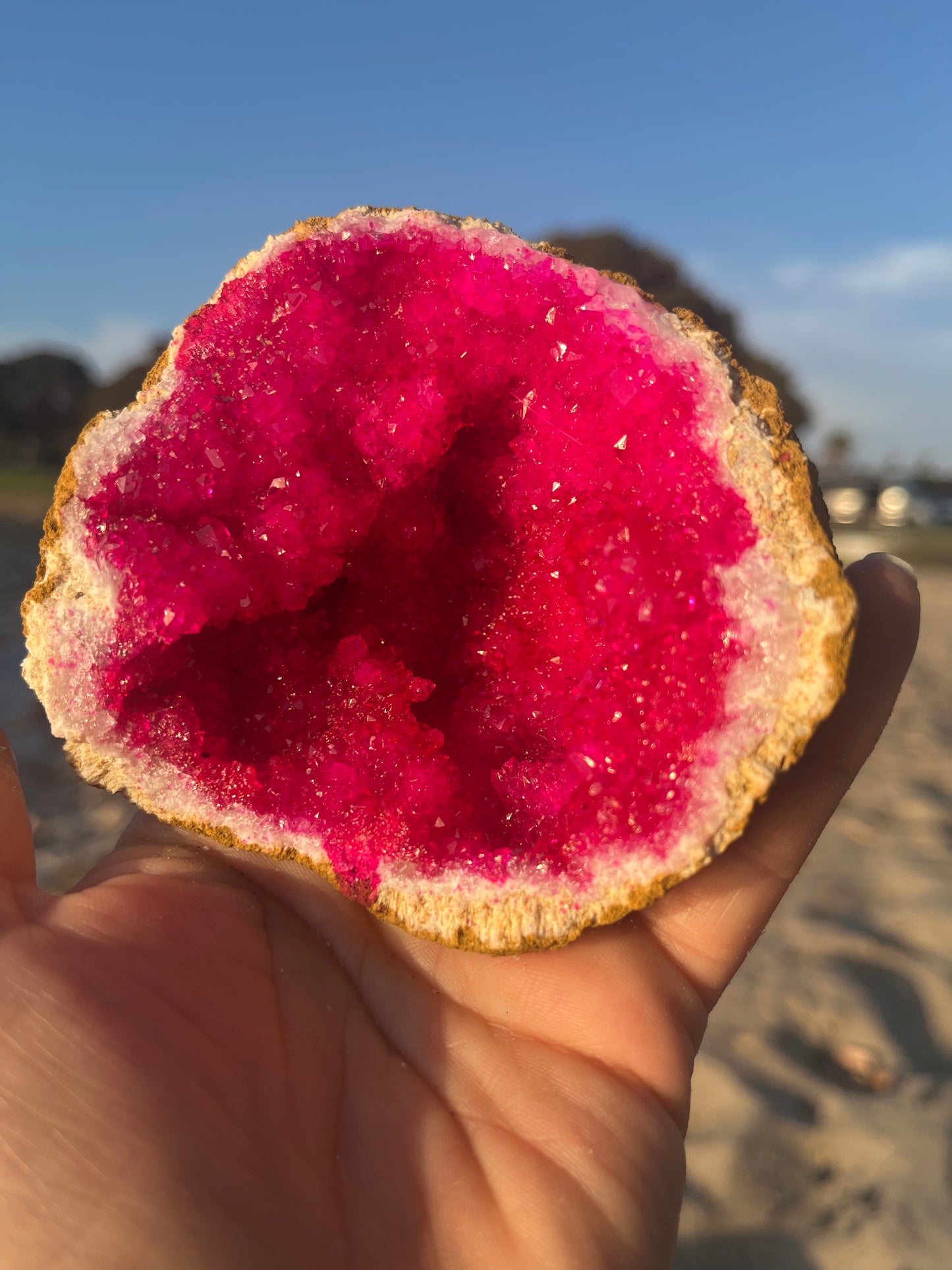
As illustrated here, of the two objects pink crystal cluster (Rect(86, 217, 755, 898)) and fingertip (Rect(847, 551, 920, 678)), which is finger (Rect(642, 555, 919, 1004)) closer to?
fingertip (Rect(847, 551, 920, 678))

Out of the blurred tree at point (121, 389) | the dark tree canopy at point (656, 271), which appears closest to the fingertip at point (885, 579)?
the dark tree canopy at point (656, 271)

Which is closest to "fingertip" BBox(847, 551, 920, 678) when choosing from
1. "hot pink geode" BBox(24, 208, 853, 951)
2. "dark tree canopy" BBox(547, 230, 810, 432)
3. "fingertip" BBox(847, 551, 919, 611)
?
"fingertip" BBox(847, 551, 919, 611)

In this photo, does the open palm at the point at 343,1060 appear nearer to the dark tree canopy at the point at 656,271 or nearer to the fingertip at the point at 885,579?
the fingertip at the point at 885,579

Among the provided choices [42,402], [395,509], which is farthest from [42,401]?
[395,509]

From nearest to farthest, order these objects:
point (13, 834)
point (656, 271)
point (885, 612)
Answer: point (13, 834), point (885, 612), point (656, 271)

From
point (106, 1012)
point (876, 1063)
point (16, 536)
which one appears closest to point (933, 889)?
point (876, 1063)

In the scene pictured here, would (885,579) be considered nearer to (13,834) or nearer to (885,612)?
(885,612)
